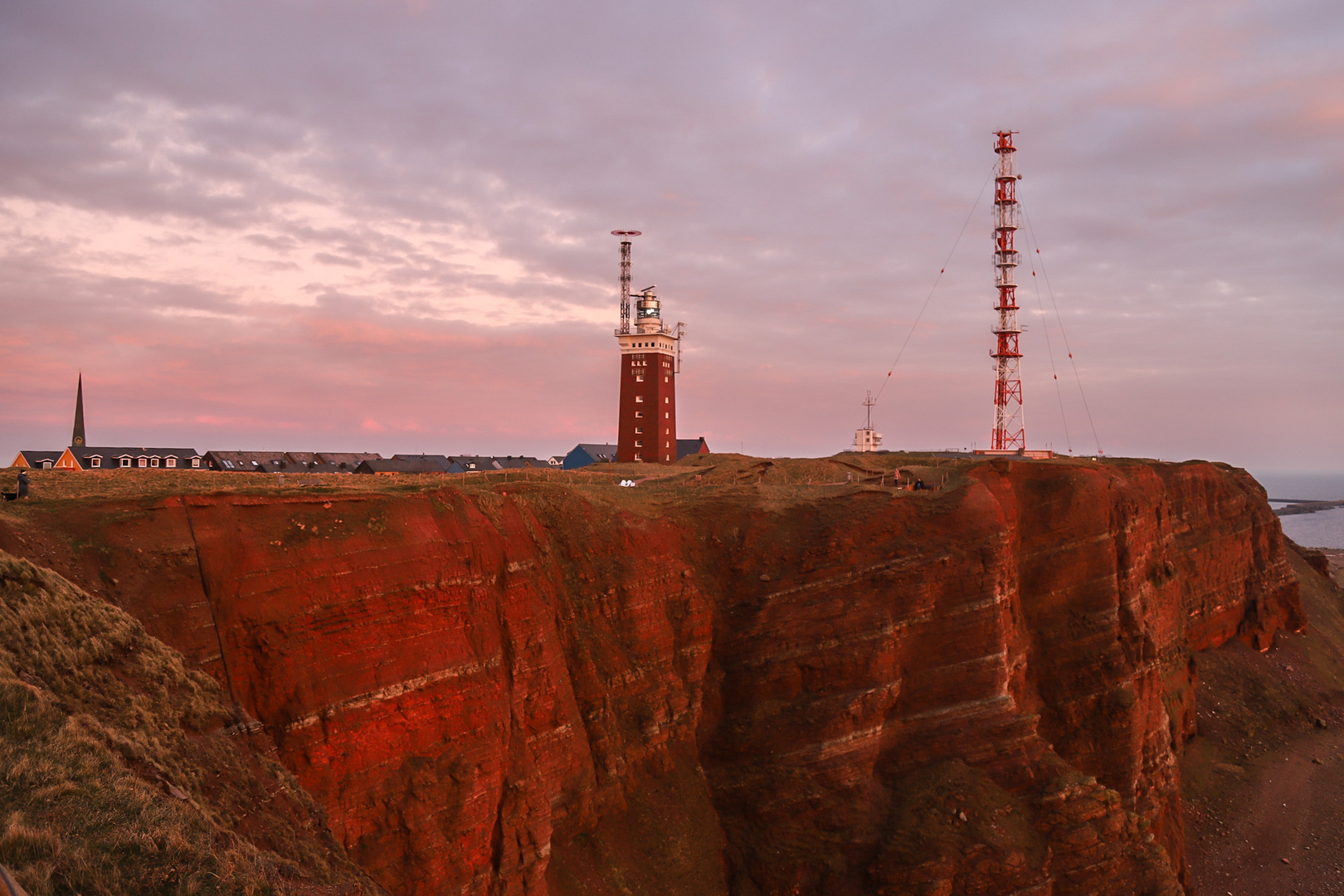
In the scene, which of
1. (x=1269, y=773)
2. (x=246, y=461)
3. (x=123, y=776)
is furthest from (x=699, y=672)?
(x=246, y=461)

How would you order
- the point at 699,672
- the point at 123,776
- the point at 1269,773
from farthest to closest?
the point at 1269,773 < the point at 699,672 < the point at 123,776

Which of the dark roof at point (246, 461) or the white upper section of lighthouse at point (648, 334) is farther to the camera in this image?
the dark roof at point (246, 461)

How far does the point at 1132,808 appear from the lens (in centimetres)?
3616

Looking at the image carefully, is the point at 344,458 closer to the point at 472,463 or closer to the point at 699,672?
the point at 472,463

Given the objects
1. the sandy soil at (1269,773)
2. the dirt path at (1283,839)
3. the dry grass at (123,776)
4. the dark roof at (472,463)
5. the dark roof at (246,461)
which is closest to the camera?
the dry grass at (123,776)

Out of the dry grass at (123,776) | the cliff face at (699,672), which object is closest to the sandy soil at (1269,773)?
the cliff face at (699,672)

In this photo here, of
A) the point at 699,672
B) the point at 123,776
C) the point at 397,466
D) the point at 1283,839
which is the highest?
the point at 397,466

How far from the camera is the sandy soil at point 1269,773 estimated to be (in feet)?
124

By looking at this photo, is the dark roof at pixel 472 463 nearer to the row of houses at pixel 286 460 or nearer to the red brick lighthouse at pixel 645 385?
the row of houses at pixel 286 460

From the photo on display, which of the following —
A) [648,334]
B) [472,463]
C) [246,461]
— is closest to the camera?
[648,334]

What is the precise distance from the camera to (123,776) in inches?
444

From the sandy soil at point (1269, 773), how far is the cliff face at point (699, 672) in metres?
4.29

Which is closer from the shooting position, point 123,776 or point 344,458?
point 123,776

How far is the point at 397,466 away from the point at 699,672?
2739 inches
